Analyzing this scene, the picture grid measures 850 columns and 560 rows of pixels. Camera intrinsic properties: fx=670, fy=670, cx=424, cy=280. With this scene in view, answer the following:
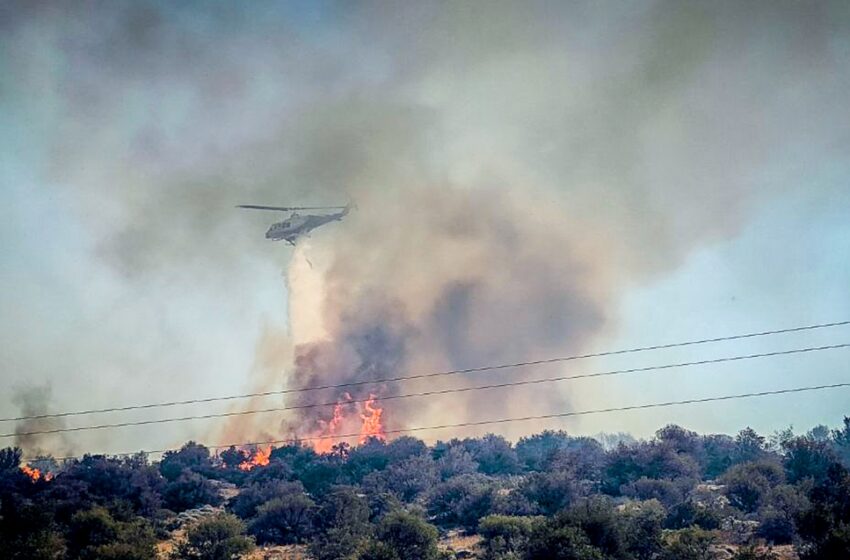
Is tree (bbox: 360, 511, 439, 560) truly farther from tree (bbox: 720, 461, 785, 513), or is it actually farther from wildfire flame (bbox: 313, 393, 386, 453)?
wildfire flame (bbox: 313, 393, 386, 453)

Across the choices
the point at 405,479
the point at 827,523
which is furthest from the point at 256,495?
the point at 827,523

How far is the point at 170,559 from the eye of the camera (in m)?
42.7

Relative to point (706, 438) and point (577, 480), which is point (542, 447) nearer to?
point (706, 438)

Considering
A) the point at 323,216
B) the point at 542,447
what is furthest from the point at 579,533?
the point at 323,216

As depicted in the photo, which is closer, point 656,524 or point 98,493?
point 656,524

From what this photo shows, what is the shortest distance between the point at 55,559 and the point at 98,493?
79.9 feet

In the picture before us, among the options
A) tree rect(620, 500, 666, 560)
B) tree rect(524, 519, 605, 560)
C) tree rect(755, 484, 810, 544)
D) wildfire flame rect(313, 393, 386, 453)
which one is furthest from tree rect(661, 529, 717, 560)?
wildfire flame rect(313, 393, 386, 453)

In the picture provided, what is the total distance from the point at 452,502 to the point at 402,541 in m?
15.4

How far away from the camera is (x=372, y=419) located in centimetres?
10819

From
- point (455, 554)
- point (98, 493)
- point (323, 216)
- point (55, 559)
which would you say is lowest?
point (455, 554)

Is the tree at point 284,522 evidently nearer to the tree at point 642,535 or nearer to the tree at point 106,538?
the tree at point 106,538

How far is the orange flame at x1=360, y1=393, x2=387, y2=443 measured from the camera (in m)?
106

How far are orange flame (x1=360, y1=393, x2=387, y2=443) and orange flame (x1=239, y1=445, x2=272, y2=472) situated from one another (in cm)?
1861

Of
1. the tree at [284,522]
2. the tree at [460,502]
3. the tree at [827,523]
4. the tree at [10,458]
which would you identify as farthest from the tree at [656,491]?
the tree at [10,458]
